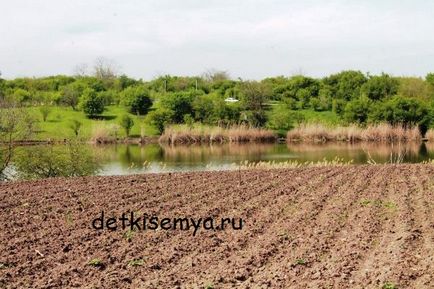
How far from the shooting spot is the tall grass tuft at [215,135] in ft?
184

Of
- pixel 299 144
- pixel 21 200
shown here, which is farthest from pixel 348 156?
pixel 21 200

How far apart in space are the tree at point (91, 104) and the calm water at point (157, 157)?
14436 mm

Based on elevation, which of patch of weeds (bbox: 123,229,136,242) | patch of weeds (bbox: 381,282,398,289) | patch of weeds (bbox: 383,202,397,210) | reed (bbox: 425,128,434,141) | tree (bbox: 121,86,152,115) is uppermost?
tree (bbox: 121,86,152,115)

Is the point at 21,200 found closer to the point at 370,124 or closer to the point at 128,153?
the point at 128,153

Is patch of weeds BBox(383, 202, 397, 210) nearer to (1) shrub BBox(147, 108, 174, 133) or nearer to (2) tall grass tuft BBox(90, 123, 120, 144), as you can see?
(2) tall grass tuft BBox(90, 123, 120, 144)

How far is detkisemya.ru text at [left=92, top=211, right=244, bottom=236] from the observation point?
36.1 feet

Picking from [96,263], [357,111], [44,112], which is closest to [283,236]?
[96,263]

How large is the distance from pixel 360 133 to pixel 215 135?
13020mm

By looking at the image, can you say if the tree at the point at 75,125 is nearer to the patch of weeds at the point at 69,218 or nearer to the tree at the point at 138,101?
the tree at the point at 138,101

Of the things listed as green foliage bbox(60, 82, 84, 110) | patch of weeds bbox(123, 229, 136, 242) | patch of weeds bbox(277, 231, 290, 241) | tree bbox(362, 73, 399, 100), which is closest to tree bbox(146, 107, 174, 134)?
green foliage bbox(60, 82, 84, 110)

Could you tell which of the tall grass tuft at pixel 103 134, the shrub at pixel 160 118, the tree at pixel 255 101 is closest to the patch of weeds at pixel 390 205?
the tall grass tuft at pixel 103 134

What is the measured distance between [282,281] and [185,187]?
884cm

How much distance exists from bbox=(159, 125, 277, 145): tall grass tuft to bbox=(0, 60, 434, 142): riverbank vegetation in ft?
0.54

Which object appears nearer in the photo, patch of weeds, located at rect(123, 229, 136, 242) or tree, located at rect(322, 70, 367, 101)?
patch of weeds, located at rect(123, 229, 136, 242)
